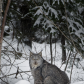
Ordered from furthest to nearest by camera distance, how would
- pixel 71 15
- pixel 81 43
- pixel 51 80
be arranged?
pixel 71 15 → pixel 81 43 → pixel 51 80

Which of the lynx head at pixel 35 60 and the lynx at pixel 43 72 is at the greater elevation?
the lynx head at pixel 35 60

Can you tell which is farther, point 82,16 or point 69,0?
point 82,16

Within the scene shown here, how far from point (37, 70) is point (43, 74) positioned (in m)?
0.18

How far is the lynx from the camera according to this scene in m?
2.88

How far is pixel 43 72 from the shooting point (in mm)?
3064

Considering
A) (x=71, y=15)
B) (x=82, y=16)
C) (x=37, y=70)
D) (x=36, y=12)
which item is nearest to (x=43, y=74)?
(x=37, y=70)

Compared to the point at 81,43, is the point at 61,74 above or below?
below

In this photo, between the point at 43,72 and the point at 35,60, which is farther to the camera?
the point at 43,72

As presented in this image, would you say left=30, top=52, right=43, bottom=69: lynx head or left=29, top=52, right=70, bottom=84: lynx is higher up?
left=30, top=52, right=43, bottom=69: lynx head

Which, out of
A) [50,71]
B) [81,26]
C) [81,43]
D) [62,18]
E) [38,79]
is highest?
[62,18]

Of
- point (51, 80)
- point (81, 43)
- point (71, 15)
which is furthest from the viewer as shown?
point (71, 15)

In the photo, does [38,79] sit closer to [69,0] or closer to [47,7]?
[47,7]

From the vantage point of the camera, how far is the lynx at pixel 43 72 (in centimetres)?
288

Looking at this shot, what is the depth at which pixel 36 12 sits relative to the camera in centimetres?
446
